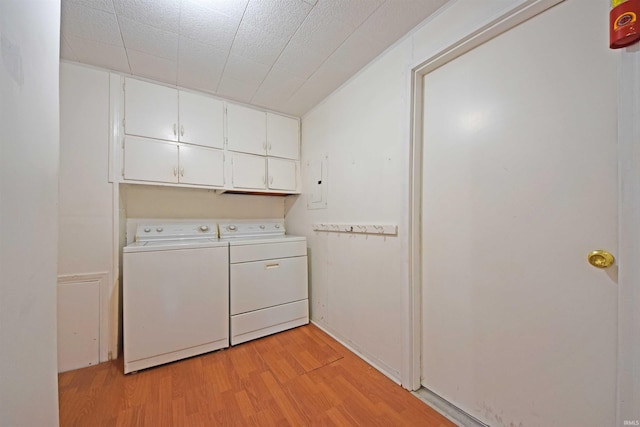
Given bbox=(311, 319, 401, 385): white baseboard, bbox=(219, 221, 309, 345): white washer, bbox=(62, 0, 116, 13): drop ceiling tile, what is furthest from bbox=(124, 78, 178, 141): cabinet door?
bbox=(311, 319, 401, 385): white baseboard

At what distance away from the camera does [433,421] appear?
125cm

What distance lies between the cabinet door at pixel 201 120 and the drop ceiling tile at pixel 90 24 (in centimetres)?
58

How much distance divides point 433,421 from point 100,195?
265 centimetres

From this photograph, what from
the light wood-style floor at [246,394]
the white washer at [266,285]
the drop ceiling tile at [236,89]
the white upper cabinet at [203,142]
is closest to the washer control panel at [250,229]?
the white washer at [266,285]

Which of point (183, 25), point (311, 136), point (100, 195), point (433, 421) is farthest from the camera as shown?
point (311, 136)

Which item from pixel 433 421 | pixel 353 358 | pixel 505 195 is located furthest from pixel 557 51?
pixel 353 358

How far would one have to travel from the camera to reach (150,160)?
1.93 m

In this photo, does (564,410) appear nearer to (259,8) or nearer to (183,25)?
(259,8)

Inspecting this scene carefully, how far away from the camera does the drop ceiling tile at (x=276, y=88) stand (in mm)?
1929

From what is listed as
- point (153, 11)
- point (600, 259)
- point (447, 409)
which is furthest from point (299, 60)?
point (447, 409)

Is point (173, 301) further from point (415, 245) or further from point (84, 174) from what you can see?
point (415, 245)

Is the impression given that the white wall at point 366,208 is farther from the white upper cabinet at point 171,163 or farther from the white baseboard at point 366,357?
the white upper cabinet at point 171,163

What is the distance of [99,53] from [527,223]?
9.17 ft

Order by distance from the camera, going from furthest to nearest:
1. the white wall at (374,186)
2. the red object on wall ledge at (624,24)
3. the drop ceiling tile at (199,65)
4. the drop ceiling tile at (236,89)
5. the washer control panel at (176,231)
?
the washer control panel at (176,231), the drop ceiling tile at (236,89), the drop ceiling tile at (199,65), the white wall at (374,186), the red object on wall ledge at (624,24)
